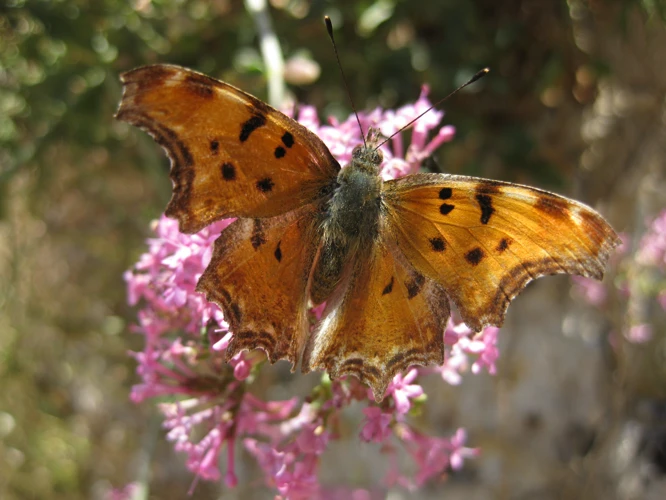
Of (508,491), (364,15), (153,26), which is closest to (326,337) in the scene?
(364,15)

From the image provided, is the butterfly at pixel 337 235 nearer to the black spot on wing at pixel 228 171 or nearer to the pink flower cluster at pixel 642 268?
the black spot on wing at pixel 228 171

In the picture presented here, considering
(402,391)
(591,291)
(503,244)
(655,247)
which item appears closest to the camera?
(503,244)

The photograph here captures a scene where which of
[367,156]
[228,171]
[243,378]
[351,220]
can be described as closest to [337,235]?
[351,220]

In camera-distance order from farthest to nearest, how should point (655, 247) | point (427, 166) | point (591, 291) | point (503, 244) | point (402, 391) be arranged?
point (591, 291), point (655, 247), point (427, 166), point (402, 391), point (503, 244)

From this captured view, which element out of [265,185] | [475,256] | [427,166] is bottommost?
[475,256]

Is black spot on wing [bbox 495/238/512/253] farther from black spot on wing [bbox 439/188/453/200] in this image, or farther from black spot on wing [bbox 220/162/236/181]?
black spot on wing [bbox 220/162/236/181]

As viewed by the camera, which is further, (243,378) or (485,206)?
(243,378)

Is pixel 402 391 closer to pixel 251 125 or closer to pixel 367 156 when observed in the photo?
pixel 367 156

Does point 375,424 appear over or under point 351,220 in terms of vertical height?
under
